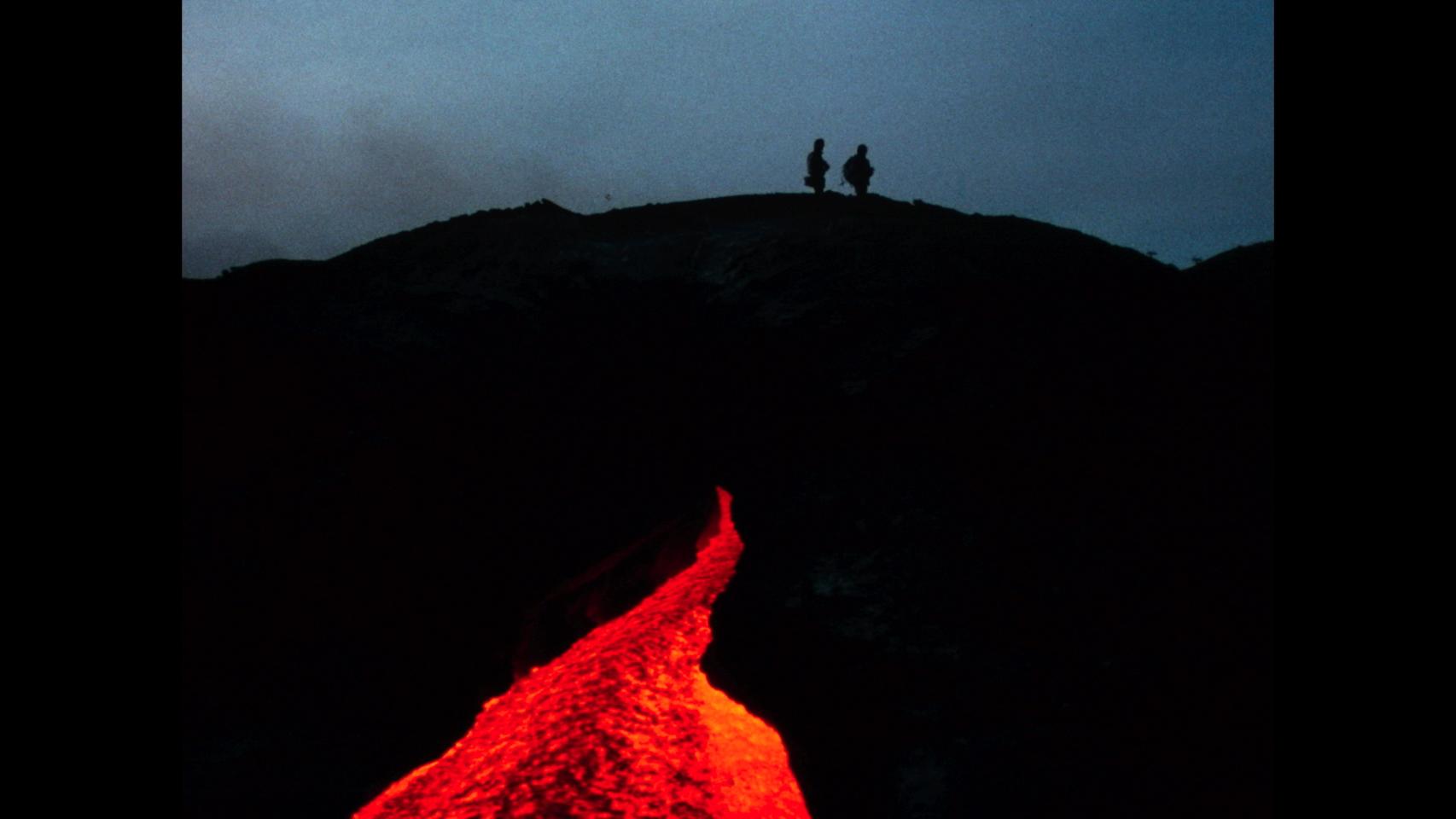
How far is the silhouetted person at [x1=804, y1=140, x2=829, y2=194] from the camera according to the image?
1278cm

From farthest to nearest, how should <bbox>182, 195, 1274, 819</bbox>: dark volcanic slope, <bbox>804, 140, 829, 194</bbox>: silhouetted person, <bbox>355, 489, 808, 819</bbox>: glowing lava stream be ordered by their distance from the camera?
<bbox>804, 140, 829, 194</bbox>: silhouetted person
<bbox>355, 489, 808, 819</bbox>: glowing lava stream
<bbox>182, 195, 1274, 819</bbox>: dark volcanic slope

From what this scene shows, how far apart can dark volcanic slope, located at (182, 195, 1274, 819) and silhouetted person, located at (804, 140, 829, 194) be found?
290cm

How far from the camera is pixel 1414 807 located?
1441 mm

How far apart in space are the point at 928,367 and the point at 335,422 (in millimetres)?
6270

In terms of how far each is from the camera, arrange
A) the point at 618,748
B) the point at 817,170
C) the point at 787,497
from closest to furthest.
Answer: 1. the point at 787,497
2. the point at 618,748
3. the point at 817,170

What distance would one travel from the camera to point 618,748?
9453mm

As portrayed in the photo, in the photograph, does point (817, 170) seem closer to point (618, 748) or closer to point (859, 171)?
point (859, 171)

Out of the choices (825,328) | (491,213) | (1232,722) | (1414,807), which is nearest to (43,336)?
(1414,807)

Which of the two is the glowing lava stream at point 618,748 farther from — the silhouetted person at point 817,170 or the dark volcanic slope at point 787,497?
the silhouetted person at point 817,170

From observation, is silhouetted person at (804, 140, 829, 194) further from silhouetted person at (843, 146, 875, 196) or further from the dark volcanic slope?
the dark volcanic slope

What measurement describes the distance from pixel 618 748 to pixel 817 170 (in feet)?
31.1

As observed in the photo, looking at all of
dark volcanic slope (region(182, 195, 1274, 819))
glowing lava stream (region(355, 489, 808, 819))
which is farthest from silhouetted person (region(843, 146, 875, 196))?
glowing lava stream (region(355, 489, 808, 819))

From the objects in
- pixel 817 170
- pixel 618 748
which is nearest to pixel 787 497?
pixel 618 748

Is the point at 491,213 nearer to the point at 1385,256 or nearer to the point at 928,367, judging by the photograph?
the point at 928,367
